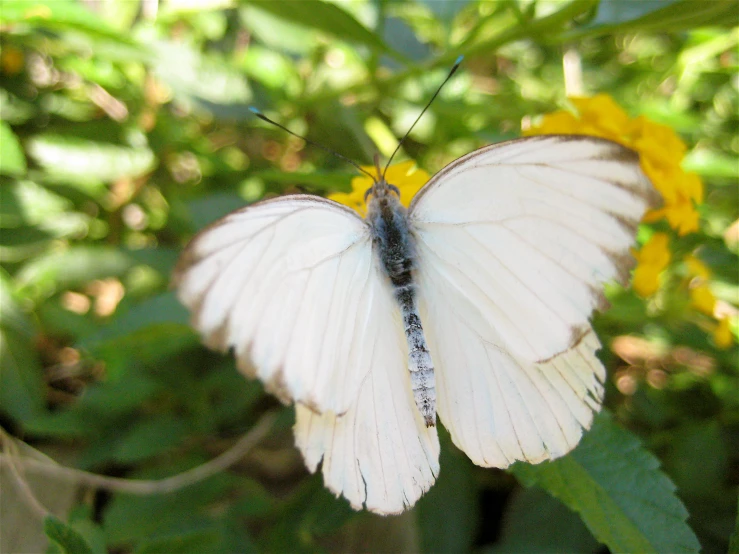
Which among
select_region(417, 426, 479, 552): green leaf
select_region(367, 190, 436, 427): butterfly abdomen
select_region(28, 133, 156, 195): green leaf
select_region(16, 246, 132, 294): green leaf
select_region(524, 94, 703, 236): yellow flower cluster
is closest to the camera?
select_region(367, 190, 436, 427): butterfly abdomen

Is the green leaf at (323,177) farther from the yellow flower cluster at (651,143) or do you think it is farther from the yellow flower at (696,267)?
the yellow flower at (696,267)

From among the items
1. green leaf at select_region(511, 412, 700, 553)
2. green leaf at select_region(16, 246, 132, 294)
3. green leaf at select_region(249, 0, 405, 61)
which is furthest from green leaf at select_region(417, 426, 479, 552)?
green leaf at select_region(16, 246, 132, 294)

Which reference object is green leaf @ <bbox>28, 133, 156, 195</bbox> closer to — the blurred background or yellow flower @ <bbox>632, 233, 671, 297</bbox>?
the blurred background

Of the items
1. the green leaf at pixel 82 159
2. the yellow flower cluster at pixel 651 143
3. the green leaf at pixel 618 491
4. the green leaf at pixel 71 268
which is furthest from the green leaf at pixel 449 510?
the green leaf at pixel 82 159

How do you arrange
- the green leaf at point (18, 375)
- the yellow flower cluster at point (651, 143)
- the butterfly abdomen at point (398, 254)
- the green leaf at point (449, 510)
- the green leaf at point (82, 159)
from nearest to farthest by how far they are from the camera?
the butterfly abdomen at point (398, 254) → the yellow flower cluster at point (651, 143) → the green leaf at point (449, 510) → the green leaf at point (18, 375) → the green leaf at point (82, 159)

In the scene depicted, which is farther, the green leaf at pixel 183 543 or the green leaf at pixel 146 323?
the green leaf at pixel 146 323

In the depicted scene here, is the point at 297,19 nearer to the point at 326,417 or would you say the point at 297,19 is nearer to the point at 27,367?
the point at 326,417

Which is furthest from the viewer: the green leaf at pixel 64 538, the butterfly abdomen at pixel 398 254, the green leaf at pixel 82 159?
the green leaf at pixel 82 159
